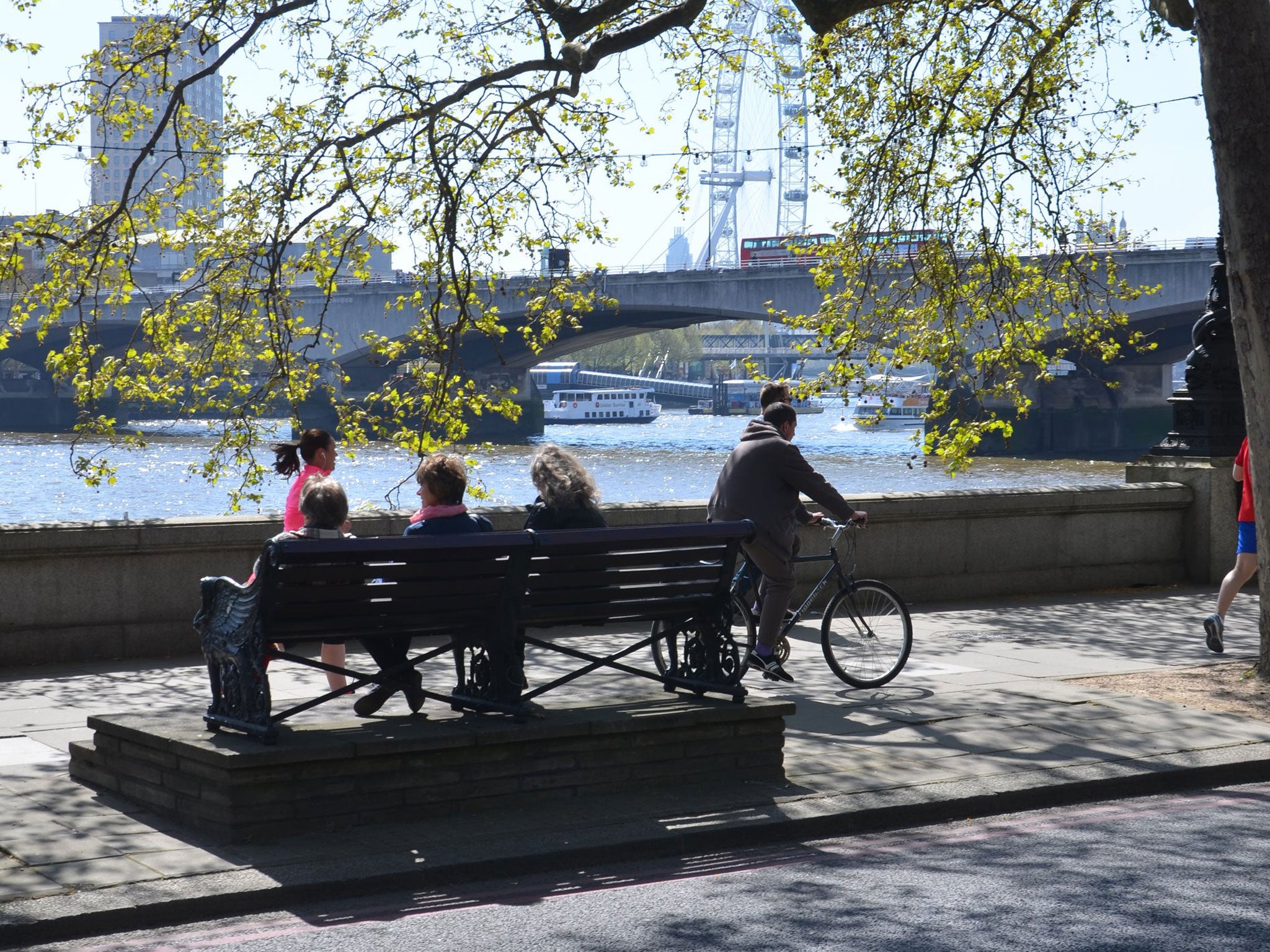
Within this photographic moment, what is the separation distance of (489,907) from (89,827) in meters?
1.40

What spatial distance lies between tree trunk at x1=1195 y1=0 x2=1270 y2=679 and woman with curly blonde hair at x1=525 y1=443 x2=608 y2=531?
3.59 m

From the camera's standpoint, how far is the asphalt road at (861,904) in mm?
4301

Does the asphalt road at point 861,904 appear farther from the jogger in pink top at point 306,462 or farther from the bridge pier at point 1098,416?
the bridge pier at point 1098,416

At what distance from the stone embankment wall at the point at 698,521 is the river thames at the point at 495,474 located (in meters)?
12.8

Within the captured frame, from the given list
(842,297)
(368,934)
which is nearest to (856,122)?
(842,297)

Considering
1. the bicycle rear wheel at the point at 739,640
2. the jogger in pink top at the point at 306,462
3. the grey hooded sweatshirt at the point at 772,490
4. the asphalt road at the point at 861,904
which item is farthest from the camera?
the grey hooded sweatshirt at the point at 772,490

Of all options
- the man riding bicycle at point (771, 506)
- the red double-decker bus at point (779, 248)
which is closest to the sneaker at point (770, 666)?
the man riding bicycle at point (771, 506)

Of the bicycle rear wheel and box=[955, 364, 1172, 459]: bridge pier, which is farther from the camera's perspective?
box=[955, 364, 1172, 459]: bridge pier

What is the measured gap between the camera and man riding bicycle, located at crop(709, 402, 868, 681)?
7.85 meters

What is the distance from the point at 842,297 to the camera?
48.4 feet

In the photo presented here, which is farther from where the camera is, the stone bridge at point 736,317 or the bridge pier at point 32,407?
the bridge pier at point 32,407

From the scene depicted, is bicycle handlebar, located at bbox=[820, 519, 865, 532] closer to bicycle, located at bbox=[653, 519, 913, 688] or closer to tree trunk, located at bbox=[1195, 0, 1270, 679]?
bicycle, located at bbox=[653, 519, 913, 688]

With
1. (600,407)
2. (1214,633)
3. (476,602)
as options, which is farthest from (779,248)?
(600,407)

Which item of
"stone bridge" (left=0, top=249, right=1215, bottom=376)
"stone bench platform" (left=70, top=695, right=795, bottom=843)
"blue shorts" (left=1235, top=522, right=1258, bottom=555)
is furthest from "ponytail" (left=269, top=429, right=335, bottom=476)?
"stone bridge" (left=0, top=249, right=1215, bottom=376)
